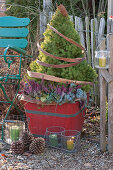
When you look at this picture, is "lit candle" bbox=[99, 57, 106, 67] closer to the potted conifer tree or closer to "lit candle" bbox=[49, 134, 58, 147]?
the potted conifer tree

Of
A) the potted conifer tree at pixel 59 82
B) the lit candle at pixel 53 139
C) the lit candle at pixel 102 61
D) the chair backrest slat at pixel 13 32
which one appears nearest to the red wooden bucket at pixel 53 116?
the potted conifer tree at pixel 59 82

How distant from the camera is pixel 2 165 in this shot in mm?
2295

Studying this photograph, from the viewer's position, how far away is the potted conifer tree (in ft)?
8.80

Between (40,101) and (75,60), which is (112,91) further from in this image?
(40,101)

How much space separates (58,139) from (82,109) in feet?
1.35

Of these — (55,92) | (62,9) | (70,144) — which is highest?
(62,9)

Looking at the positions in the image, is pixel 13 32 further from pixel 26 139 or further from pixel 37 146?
pixel 37 146

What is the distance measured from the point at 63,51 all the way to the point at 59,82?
33 cm

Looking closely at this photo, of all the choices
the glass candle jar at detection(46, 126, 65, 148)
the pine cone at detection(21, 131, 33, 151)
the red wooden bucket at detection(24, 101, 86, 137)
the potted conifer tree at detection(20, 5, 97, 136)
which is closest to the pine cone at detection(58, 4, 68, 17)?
the potted conifer tree at detection(20, 5, 97, 136)

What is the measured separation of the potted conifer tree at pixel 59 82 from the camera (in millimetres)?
2684

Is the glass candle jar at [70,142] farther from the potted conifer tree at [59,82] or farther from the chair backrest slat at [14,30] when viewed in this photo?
the chair backrest slat at [14,30]

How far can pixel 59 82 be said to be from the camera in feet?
9.04

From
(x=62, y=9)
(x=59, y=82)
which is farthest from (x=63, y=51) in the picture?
(x=62, y=9)

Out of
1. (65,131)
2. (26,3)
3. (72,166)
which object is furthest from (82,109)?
(26,3)
